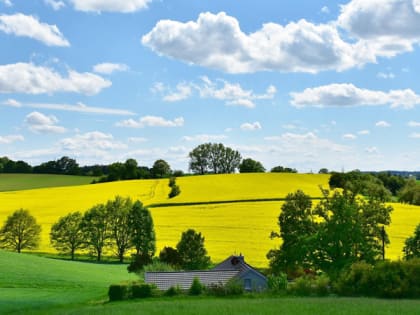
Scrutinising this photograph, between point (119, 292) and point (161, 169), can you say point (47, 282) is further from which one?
point (161, 169)

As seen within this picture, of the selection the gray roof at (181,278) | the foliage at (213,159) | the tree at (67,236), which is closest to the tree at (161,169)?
the foliage at (213,159)

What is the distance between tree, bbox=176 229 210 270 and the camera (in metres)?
52.0

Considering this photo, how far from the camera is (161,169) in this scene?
151750mm

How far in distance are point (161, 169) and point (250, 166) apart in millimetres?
24771

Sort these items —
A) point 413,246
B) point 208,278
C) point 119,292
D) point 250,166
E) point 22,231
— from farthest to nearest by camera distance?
point 250,166, point 22,231, point 413,246, point 208,278, point 119,292

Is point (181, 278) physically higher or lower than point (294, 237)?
lower

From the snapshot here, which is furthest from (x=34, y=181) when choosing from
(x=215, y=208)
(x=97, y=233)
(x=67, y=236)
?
(x=97, y=233)

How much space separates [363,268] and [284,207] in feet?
56.4

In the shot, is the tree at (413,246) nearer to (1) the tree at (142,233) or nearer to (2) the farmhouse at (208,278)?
(2) the farmhouse at (208,278)

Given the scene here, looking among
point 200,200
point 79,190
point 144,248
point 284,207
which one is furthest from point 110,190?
point 284,207

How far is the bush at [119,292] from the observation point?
1364 inches

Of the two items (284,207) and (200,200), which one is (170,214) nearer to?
(200,200)

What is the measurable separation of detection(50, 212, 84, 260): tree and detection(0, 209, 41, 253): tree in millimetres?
3230

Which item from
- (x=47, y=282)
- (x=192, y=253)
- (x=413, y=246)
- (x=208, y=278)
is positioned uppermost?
(x=413, y=246)
